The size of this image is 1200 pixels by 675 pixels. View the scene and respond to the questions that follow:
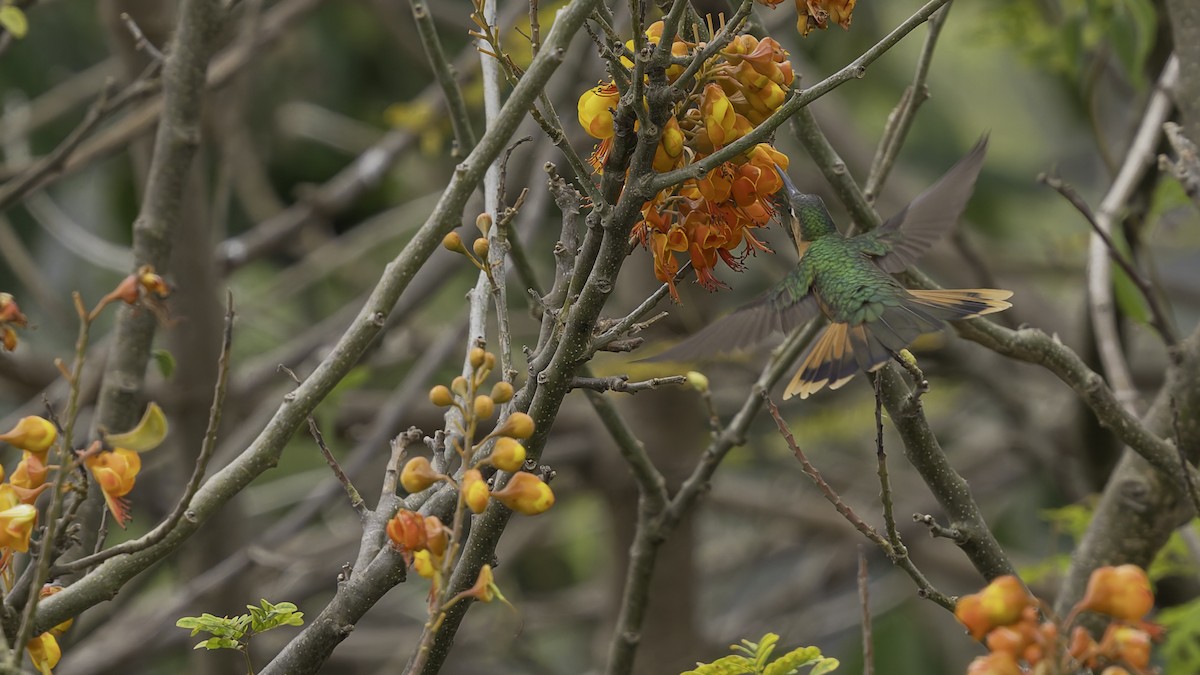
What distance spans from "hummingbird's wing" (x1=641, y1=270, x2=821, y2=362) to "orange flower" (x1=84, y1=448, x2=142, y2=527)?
81cm

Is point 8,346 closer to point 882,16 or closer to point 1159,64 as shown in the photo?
point 1159,64

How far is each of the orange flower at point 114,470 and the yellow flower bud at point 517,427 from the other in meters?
0.37

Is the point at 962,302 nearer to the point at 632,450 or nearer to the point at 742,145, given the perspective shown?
the point at 632,450

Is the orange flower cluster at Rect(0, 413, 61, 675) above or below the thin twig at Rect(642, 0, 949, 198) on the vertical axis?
below

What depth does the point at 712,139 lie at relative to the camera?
4.35 feet

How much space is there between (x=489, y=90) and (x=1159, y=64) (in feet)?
6.96

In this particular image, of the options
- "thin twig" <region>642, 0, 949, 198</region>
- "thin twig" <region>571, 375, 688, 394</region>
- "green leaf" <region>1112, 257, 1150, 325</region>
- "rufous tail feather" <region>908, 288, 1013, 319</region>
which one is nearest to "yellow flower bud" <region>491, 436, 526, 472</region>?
"thin twig" <region>571, 375, 688, 394</region>

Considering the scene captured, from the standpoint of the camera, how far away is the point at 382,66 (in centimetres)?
633

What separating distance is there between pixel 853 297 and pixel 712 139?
72 cm

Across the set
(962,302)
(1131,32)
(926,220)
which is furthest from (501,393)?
(1131,32)

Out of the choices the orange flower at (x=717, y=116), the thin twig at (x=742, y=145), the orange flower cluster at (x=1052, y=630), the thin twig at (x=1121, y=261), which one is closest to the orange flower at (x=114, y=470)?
the thin twig at (x=742, y=145)

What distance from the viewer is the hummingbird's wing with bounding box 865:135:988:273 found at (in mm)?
2027

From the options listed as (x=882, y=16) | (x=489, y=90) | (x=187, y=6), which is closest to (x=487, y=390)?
(x=187, y=6)

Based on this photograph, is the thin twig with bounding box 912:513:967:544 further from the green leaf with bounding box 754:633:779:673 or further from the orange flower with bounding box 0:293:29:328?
the orange flower with bounding box 0:293:29:328
